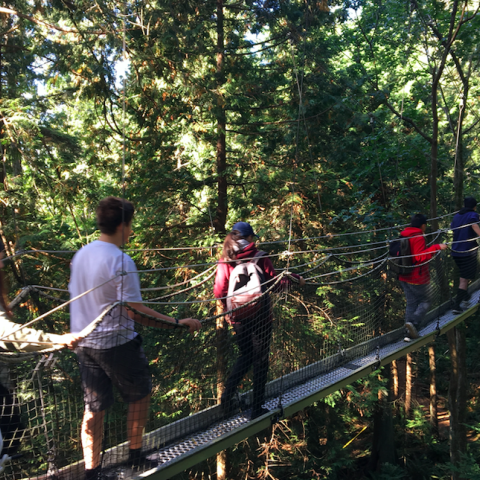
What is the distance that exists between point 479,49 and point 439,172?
2030 mm

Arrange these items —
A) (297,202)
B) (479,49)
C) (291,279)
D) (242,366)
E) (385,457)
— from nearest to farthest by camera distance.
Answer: (242,366) → (291,279) → (297,202) → (479,49) → (385,457)

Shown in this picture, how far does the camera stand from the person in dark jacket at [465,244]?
4617mm

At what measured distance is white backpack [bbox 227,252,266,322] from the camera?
8.45 feet

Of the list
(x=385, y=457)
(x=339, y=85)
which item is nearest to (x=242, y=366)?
(x=339, y=85)

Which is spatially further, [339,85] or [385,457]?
[385,457]

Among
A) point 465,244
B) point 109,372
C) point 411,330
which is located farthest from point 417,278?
point 109,372

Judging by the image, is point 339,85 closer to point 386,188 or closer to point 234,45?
point 234,45

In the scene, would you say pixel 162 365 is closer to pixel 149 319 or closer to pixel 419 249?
pixel 149 319

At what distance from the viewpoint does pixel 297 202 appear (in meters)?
6.32

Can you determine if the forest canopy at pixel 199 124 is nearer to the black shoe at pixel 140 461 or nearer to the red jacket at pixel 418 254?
the red jacket at pixel 418 254

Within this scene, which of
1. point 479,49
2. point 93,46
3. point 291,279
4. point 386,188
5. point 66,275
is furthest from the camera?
point 386,188

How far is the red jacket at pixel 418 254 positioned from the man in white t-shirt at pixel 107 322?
2669mm

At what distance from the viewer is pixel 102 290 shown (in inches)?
71.9

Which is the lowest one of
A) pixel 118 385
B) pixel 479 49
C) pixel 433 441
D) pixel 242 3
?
pixel 433 441
